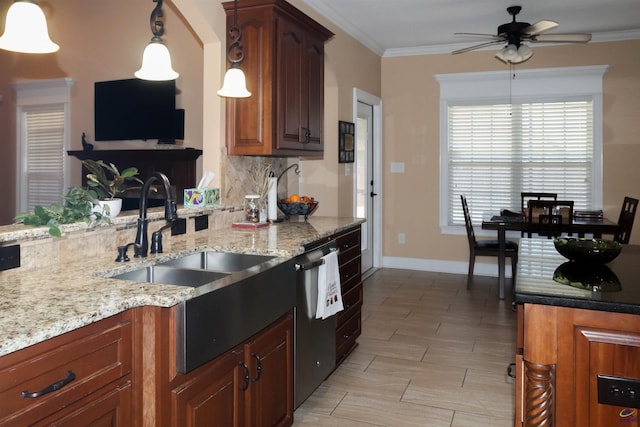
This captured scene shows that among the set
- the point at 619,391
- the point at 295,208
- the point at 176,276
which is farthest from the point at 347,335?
the point at 619,391

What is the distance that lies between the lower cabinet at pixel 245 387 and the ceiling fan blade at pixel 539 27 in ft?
10.9

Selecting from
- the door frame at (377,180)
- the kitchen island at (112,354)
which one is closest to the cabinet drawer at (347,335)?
the kitchen island at (112,354)

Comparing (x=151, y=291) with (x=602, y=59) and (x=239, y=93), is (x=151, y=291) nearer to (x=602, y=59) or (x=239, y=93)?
(x=239, y=93)

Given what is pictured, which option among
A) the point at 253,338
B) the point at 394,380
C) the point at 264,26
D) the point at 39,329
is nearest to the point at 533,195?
the point at 394,380

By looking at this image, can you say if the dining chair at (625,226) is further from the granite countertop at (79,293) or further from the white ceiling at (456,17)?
the granite countertop at (79,293)

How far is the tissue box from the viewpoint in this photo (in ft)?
10.5

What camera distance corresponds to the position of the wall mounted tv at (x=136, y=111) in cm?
507

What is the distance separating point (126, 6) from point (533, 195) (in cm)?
476

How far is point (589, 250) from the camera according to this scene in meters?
2.09

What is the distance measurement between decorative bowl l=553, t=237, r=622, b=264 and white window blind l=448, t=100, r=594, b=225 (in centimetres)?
436

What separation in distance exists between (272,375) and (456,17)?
421 cm

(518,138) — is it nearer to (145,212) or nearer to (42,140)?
(145,212)

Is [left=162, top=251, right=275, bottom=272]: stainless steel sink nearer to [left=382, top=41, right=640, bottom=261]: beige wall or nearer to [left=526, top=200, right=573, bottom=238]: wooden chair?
[left=526, top=200, right=573, bottom=238]: wooden chair

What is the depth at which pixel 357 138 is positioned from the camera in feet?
20.0
